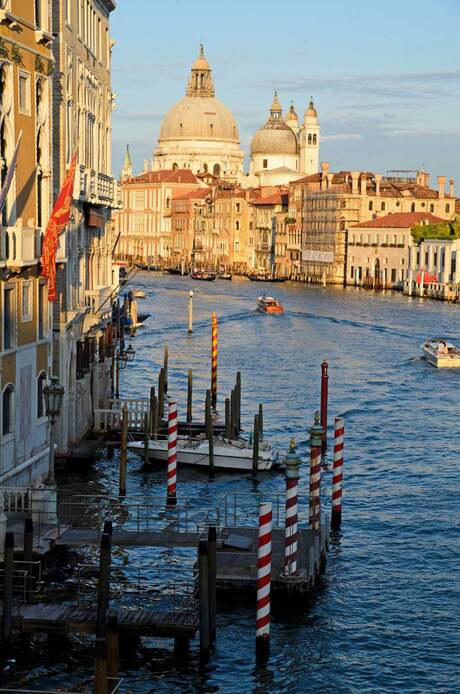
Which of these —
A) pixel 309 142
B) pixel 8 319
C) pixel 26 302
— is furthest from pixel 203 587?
pixel 309 142

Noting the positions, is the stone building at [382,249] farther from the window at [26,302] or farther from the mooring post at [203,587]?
the mooring post at [203,587]

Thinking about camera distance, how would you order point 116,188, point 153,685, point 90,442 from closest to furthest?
point 153,685 → point 90,442 → point 116,188

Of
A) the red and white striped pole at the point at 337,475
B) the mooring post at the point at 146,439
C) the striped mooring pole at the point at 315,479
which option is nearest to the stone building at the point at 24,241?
the striped mooring pole at the point at 315,479

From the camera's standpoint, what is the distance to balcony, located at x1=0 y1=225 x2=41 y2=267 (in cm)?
1620

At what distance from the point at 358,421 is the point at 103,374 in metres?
6.92

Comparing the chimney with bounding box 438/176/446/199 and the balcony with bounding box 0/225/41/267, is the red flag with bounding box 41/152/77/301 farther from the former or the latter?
the chimney with bounding box 438/176/446/199

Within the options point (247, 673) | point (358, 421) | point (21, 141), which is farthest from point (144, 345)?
point (247, 673)

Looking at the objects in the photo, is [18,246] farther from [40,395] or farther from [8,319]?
[40,395]

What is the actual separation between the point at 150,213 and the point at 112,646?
149 metres

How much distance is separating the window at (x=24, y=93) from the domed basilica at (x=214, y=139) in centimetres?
14340

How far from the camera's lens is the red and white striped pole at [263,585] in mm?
14445

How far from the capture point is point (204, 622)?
46.0ft

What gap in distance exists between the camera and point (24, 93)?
1736 centimetres

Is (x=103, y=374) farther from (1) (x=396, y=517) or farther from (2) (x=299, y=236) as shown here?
(2) (x=299, y=236)
